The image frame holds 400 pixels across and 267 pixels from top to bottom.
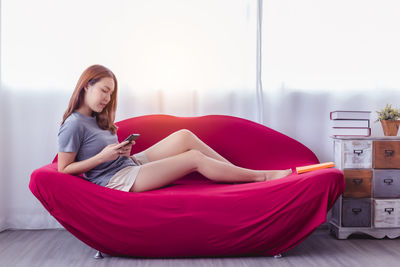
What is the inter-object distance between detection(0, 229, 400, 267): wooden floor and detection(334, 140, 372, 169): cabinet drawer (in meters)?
0.48

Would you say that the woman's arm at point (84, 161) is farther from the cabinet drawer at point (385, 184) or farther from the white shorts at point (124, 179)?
the cabinet drawer at point (385, 184)

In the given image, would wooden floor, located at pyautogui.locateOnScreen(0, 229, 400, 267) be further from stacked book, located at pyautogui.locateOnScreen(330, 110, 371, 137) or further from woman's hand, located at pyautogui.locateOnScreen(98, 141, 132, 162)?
stacked book, located at pyautogui.locateOnScreen(330, 110, 371, 137)

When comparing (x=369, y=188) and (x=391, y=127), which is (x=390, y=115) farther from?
(x=369, y=188)

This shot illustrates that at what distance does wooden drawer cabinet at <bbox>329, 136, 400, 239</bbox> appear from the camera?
204 cm

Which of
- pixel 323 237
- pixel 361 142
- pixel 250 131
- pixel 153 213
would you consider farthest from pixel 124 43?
pixel 323 237

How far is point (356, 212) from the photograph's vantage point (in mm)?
2037

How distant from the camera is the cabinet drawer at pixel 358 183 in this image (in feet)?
6.72

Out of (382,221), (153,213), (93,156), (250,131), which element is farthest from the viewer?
(250,131)

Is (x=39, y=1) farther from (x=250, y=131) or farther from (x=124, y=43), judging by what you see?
(x=250, y=131)

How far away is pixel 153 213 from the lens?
61.8 inches

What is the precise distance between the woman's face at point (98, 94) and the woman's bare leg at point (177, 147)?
463 mm

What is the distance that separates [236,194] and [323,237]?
88 centimetres

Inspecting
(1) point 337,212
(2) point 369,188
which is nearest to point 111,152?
(1) point 337,212

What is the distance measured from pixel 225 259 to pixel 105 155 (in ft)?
2.71
